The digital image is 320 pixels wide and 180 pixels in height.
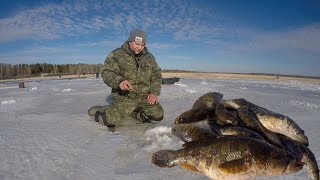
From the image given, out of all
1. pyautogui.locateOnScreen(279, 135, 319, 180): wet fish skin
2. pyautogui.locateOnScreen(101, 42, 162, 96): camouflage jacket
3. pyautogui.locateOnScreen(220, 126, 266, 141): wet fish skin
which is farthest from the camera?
Result: pyautogui.locateOnScreen(101, 42, 162, 96): camouflage jacket

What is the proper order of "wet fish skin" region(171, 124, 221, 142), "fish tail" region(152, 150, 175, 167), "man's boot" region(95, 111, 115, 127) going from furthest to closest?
1. "man's boot" region(95, 111, 115, 127)
2. "wet fish skin" region(171, 124, 221, 142)
3. "fish tail" region(152, 150, 175, 167)

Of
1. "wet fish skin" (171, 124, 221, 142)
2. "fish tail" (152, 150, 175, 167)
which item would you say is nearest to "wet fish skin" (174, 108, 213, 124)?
"wet fish skin" (171, 124, 221, 142)

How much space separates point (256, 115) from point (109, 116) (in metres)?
2.55

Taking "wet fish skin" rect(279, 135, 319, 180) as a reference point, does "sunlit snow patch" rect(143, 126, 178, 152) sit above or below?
below

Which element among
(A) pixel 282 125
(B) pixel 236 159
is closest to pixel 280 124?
(A) pixel 282 125

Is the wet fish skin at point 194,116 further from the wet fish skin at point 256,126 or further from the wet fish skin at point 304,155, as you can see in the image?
the wet fish skin at point 304,155

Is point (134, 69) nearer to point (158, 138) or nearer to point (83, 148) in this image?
point (158, 138)

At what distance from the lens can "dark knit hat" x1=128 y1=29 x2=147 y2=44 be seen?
586 centimetres

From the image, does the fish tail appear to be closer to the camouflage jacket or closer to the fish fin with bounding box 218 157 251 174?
the fish fin with bounding box 218 157 251 174

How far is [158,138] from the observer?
14.9ft

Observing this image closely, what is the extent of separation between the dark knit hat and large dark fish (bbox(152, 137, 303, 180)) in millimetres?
3081

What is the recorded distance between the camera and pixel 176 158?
3.27m

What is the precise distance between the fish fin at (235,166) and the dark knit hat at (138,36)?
349 cm

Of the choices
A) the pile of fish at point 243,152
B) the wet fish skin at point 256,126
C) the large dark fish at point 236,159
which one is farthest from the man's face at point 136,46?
the large dark fish at point 236,159
